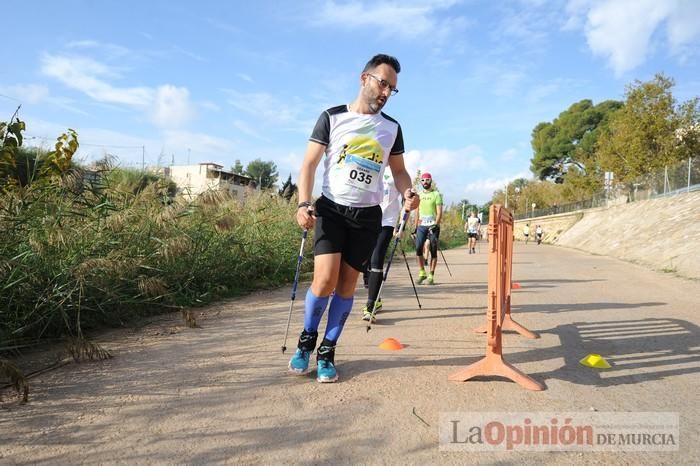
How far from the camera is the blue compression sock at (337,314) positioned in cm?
361

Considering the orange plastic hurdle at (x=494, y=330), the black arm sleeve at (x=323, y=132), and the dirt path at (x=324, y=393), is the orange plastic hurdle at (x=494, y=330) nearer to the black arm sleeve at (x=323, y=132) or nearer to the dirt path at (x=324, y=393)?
the dirt path at (x=324, y=393)

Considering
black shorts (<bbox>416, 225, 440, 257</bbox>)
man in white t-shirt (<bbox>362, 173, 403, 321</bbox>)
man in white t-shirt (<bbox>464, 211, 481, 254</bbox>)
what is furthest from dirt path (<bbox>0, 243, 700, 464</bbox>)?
man in white t-shirt (<bbox>464, 211, 481, 254</bbox>)

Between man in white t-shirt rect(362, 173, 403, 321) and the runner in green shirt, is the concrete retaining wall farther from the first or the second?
man in white t-shirt rect(362, 173, 403, 321)

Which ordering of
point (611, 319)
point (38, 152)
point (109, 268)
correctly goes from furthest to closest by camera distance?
point (611, 319) → point (38, 152) → point (109, 268)

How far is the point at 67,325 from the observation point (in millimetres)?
3996

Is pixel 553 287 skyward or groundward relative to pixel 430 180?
groundward

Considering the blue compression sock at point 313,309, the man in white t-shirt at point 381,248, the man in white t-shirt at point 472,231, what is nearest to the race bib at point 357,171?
the blue compression sock at point 313,309

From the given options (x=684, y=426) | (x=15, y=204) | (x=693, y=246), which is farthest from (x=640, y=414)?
(x=693, y=246)

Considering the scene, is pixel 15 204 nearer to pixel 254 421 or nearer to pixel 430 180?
pixel 254 421

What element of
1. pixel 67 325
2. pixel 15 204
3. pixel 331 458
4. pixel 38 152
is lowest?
pixel 331 458

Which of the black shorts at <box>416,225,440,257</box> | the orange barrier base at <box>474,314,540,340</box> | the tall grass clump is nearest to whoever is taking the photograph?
the tall grass clump

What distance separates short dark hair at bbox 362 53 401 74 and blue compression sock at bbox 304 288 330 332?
1.64 metres

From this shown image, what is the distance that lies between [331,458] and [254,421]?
22.6 inches

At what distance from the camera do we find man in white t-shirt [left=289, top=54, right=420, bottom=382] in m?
3.47
